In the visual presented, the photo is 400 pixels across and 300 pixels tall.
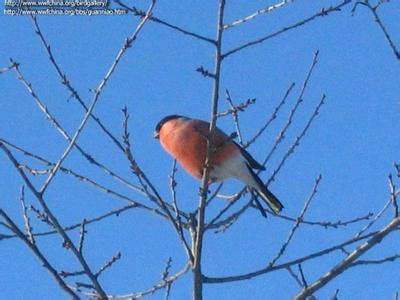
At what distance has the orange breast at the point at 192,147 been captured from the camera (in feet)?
13.8

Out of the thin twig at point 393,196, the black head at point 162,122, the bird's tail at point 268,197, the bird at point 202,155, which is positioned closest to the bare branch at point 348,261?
the thin twig at point 393,196

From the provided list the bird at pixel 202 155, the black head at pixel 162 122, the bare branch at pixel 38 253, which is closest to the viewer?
the bare branch at pixel 38 253

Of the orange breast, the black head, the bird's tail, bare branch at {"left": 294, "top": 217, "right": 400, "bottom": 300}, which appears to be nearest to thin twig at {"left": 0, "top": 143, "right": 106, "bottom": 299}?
bare branch at {"left": 294, "top": 217, "right": 400, "bottom": 300}

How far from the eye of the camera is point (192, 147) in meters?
4.24

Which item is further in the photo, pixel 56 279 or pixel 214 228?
pixel 214 228

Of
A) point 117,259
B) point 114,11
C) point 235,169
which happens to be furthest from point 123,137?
point 235,169

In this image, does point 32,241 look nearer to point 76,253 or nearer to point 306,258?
point 76,253

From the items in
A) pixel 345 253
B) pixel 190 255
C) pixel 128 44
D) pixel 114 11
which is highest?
pixel 114 11

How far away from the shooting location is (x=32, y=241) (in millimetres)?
2508

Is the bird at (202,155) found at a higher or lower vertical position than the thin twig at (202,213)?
higher

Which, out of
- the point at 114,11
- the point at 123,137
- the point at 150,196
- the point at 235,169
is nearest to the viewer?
the point at 123,137

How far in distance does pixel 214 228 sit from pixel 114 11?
34.5 inches

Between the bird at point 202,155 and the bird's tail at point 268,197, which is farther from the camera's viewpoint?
the bird at point 202,155

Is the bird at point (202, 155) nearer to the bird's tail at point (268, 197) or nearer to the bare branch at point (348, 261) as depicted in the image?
the bird's tail at point (268, 197)
